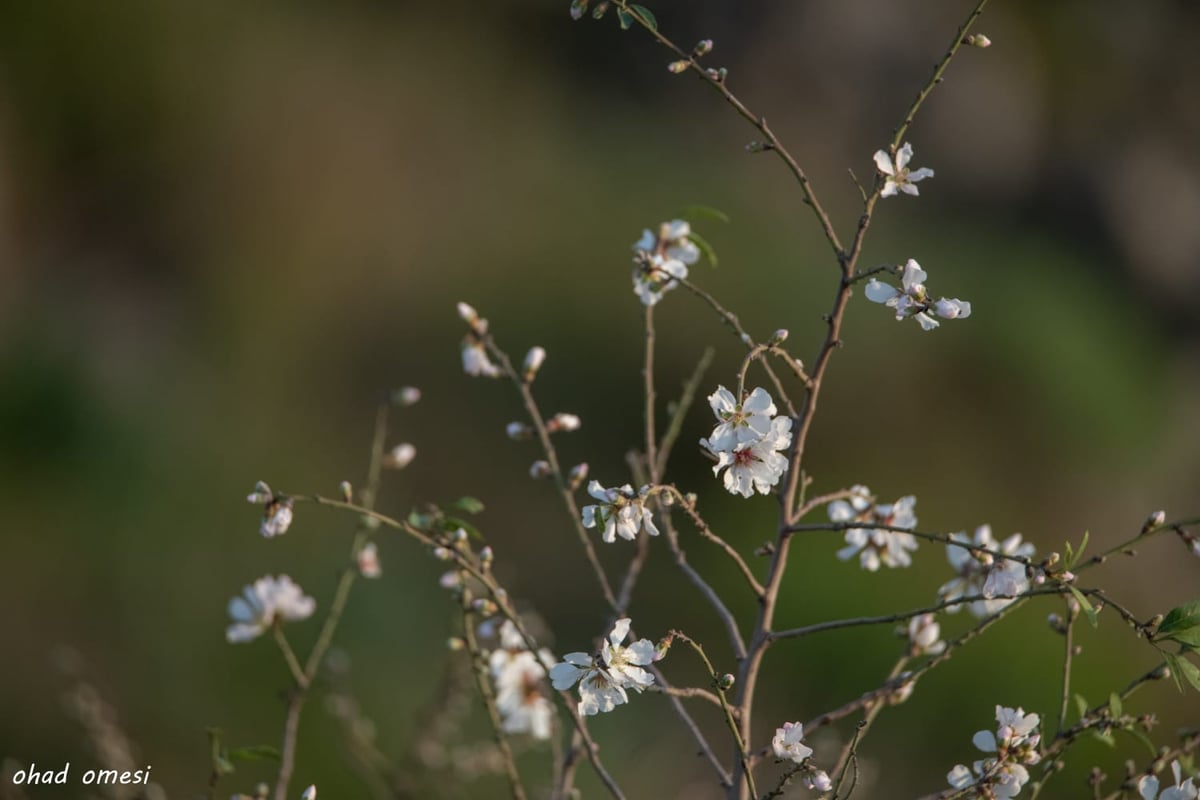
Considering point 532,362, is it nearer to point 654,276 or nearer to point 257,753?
point 654,276

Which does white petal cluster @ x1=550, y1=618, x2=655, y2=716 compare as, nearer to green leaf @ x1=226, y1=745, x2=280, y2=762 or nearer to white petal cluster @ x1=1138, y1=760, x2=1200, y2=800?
green leaf @ x1=226, y1=745, x2=280, y2=762

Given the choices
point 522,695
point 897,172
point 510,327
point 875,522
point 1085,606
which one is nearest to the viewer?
point 1085,606

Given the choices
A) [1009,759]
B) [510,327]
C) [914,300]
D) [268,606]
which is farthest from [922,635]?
[510,327]

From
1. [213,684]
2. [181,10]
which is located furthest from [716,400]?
[181,10]

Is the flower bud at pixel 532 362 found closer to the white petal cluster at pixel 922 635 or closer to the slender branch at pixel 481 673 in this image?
the slender branch at pixel 481 673

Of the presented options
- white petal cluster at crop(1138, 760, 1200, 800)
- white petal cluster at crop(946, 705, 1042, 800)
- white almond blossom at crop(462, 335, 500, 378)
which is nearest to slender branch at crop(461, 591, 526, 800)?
white almond blossom at crop(462, 335, 500, 378)

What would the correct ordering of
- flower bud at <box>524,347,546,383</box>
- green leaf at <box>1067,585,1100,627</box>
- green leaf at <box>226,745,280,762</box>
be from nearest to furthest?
1. green leaf at <box>1067,585,1100,627</box>
2. green leaf at <box>226,745,280,762</box>
3. flower bud at <box>524,347,546,383</box>
